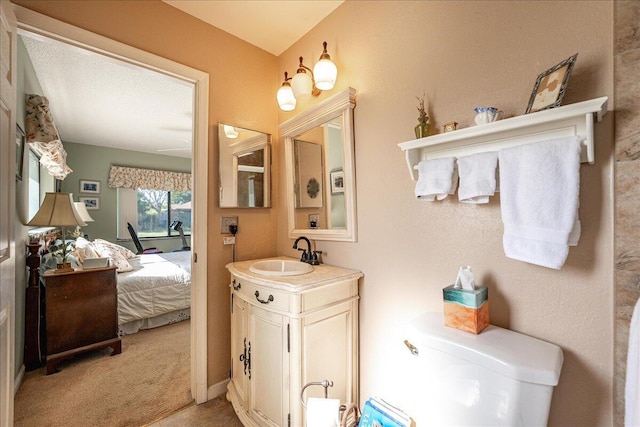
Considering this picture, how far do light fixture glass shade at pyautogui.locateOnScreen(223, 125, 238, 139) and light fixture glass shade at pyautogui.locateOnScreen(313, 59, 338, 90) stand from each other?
2.37ft

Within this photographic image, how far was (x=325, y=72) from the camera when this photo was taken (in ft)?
5.43

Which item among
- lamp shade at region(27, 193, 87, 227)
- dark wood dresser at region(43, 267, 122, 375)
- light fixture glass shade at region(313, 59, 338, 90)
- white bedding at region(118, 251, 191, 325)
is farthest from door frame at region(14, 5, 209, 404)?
white bedding at region(118, 251, 191, 325)

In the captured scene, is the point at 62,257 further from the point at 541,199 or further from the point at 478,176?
the point at 541,199

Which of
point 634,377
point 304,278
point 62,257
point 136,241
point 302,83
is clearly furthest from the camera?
point 136,241

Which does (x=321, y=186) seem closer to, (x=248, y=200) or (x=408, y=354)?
(x=248, y=200)

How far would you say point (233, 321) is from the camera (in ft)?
5.92

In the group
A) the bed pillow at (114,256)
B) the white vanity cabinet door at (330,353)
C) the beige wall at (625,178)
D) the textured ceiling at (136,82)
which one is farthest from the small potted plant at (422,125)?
the bed pillow at (114,256)

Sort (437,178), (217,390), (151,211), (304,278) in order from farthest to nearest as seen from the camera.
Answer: (151,211)
(217,390)
(304,278)
(437,178)

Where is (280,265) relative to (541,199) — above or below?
below

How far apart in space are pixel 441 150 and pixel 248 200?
143 cm

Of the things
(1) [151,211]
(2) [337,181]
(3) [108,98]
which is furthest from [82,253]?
(1) [151,211]

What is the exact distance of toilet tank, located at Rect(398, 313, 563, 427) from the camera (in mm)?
791

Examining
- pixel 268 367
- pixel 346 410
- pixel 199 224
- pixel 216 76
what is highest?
pixel 216 76

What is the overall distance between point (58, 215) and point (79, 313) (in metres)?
0.88
